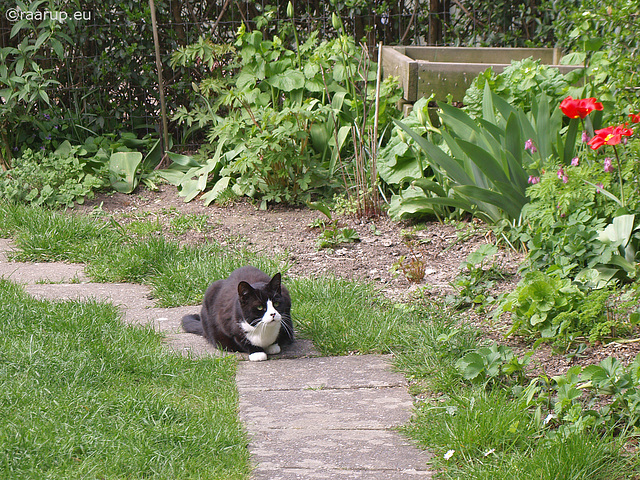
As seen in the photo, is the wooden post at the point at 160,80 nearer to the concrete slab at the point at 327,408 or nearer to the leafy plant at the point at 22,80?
the leafy plant at the point at 22,80

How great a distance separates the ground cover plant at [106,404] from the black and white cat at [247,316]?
0.58ft

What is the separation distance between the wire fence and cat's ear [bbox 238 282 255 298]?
4.43 m

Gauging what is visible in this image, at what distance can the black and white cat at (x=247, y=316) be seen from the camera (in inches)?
131

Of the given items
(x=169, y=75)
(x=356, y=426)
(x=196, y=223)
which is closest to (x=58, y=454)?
(x=356, y=426)

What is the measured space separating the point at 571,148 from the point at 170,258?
2.75m

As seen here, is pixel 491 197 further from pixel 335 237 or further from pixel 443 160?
pixel 335 237

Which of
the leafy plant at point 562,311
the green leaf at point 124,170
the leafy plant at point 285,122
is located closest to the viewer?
the leafy plant at point 562,311

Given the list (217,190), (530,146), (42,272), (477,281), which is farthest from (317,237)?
(42,272)

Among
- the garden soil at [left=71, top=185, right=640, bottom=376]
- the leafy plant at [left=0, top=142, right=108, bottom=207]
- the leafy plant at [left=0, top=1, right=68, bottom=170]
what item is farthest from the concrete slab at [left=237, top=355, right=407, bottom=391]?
the leafy plant at [left=0, top=1, right=68, bottom=170]

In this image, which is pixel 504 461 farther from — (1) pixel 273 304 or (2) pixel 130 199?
(2) pixel 130 199

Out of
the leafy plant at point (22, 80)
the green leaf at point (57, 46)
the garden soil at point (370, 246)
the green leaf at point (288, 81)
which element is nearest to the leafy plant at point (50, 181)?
the garden soil at point (370, 246)

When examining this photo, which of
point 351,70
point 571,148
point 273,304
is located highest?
point 351,70

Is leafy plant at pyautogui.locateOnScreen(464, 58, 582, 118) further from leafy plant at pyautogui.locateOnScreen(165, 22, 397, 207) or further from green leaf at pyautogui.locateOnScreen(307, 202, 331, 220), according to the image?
green leaf at pyautogui.locateOnScreen(307, 202, 331, 220)

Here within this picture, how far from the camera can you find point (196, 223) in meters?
5.50
